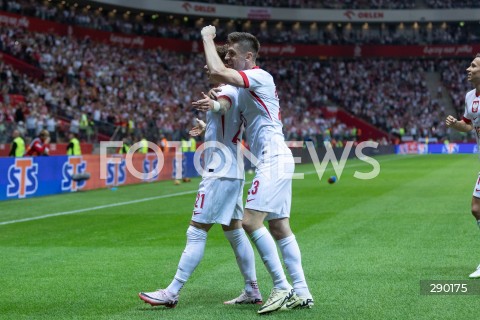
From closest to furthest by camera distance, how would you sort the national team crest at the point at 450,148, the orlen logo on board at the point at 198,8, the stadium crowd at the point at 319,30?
the national team crest at the point at 450,148 → the stadium crowd at the point at 319,30 → the orlen logo on board at the point at 198,8

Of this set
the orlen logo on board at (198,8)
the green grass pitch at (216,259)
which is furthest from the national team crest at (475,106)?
the orlen logo on board at (198,8)

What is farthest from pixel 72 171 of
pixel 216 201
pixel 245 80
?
pixel 245 80

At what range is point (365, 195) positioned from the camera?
72.1ft

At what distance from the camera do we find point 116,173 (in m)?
27.7

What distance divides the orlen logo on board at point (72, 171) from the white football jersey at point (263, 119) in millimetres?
17925

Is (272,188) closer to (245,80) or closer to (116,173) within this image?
(245,80)

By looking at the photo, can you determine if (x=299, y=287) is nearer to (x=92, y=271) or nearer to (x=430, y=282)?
(x=430, y=282)

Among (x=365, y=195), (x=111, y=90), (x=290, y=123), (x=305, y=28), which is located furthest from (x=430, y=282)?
(x=305, y=28)

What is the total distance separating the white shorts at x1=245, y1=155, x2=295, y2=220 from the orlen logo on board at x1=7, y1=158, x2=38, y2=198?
49.7 feet

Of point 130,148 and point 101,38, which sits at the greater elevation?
point 101,38

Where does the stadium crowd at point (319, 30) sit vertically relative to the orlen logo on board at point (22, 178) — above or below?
above

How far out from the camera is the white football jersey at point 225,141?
7.34 meters

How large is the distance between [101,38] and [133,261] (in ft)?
163

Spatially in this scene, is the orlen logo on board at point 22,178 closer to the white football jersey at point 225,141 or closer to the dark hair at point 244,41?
the white football jersey at point 225,141
